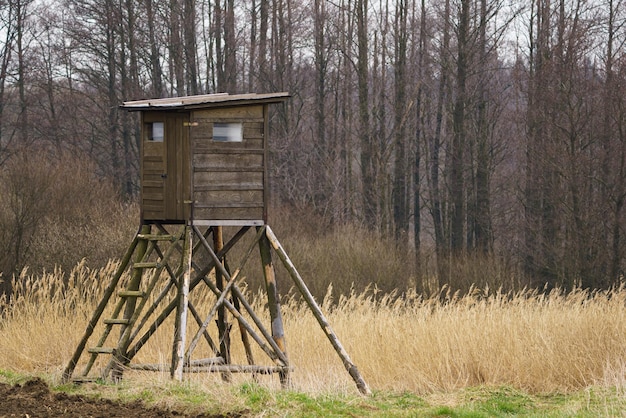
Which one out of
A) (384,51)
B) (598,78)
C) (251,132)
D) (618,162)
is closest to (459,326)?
(251,132)

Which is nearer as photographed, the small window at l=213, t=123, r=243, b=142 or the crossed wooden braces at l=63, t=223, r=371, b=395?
the crossed wooden braces at l=63, t=223, r=371, b=395

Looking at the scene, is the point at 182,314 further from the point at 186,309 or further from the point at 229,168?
the point at 229,168

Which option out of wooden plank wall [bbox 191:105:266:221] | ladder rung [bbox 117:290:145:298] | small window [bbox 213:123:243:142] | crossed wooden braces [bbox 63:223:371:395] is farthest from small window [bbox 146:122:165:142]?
ladder rung [bbox 117:290:145:298]

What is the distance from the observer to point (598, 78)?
26109mm

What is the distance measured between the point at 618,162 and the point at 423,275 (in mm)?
5987

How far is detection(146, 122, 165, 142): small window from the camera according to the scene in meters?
11.6

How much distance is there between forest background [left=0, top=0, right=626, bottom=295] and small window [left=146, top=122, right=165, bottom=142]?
1005cm

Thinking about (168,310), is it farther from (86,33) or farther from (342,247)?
(86,33)

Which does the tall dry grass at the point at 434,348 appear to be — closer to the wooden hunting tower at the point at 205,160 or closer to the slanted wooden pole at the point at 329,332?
the slanted wooden pole at the point at 329,332

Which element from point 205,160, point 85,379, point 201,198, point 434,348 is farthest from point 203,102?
point 434,348

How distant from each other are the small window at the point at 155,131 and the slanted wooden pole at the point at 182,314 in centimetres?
121

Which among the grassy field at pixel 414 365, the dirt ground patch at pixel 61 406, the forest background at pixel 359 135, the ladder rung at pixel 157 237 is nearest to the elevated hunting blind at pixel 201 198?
the ladder rung at pixel 157 237

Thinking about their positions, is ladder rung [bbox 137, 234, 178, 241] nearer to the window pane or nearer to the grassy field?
the window pane

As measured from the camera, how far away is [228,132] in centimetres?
1155
